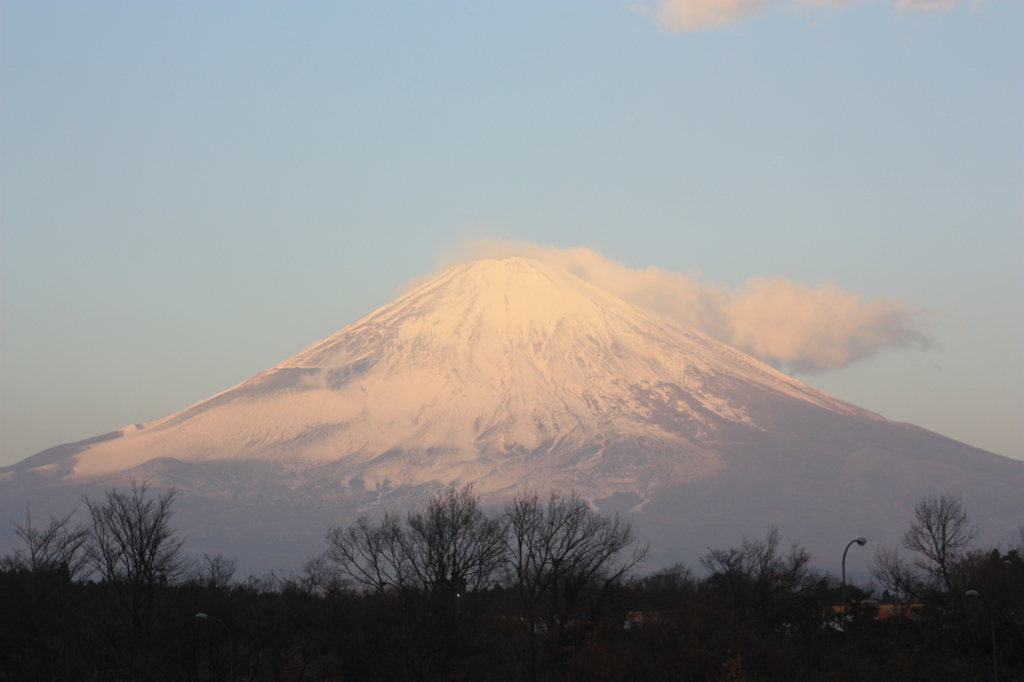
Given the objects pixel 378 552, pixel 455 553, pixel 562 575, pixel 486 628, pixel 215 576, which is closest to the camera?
pixel 562 575

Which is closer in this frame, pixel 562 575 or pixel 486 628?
pixel 562 575

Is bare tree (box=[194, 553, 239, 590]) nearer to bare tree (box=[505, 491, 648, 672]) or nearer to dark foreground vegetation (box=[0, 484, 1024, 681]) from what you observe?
dark foreground vegetation (box=[0, 484, 1024, 681])

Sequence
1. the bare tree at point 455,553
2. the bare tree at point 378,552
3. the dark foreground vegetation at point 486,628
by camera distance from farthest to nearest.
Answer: the bare tree at point 378,552, the bare tree at point 455,553, the dark foreground vegetation at point 486,628

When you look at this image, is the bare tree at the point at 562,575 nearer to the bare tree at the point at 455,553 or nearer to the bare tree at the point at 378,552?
the bare tree at the point at 455,553

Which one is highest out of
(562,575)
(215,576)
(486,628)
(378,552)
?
(378,552)

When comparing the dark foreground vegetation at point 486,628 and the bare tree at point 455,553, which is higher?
the bare tree at point 455,553

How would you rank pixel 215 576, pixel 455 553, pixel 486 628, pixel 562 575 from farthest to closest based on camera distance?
1. pixel 215 576
2. pixel 486 628
3. pixel 455 553
4. pixel 562 575

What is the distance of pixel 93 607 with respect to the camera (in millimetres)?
45094

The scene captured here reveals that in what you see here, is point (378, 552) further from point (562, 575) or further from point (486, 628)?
point (562, 575)

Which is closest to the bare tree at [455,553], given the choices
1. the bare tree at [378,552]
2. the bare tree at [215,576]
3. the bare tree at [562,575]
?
the bare tree at [378,552]

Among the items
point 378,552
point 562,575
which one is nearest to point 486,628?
point 562,575

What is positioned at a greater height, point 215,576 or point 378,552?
point 378,552

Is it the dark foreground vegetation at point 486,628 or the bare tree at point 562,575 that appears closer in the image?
the dark foreground vegetation at point 486,628

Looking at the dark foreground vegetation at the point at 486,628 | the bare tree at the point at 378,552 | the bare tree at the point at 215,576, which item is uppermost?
the bare tree at the point at 378,552
